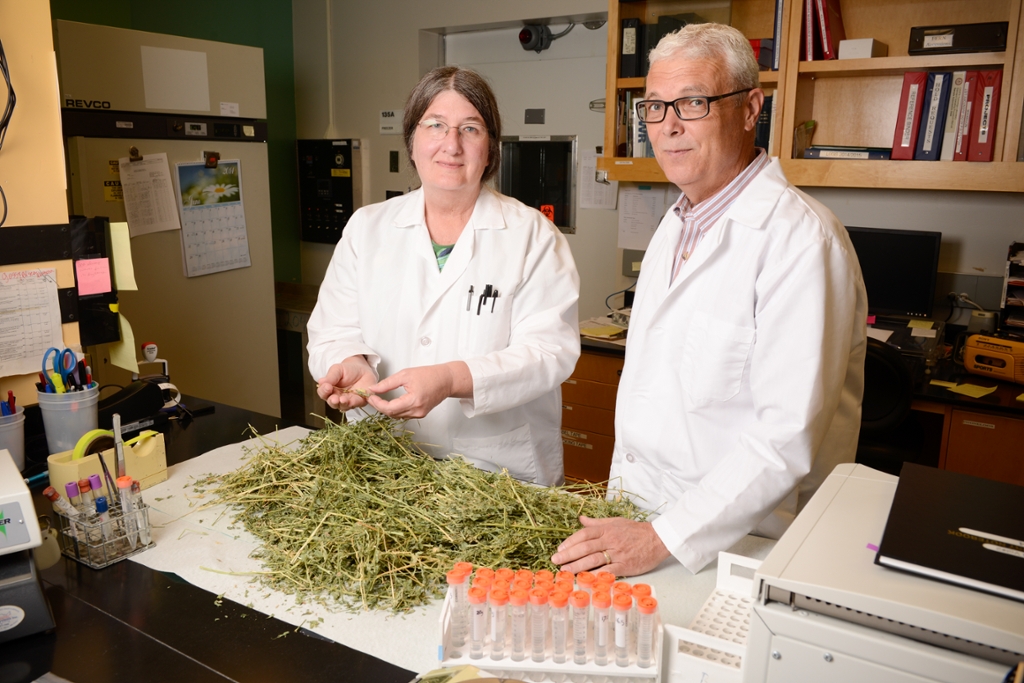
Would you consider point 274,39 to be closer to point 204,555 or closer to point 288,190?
point 288,190

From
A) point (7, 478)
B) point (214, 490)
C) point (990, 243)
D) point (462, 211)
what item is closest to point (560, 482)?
point (462, 211)

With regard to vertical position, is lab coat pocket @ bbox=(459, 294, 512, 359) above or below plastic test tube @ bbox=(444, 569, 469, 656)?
above

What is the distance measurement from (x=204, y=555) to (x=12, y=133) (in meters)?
1.11

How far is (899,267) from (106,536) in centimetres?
290

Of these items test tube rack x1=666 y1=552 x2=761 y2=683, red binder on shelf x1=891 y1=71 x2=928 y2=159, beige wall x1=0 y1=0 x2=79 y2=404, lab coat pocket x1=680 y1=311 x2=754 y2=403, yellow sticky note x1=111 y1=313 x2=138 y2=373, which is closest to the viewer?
test tube rack x1=666 y1=552 x2=761 y2=683

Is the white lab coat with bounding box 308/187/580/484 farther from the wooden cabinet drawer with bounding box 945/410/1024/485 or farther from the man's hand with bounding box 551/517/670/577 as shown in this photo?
the wooden cabinet drawer with bounding box 945/410/1024/485

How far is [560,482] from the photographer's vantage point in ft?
6.36

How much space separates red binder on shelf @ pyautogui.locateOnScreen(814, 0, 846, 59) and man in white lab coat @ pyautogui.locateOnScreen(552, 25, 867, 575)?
5.72 feet

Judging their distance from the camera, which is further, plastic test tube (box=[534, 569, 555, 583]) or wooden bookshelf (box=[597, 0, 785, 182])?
wooden bookshelf (box=[597, 0, 785, 182])

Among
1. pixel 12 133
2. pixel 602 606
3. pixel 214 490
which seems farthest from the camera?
pixel 12 133

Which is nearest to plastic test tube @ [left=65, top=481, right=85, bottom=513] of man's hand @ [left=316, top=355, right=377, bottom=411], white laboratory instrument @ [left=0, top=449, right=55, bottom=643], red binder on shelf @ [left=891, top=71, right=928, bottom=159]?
white laboratory instrument @ [left=0, top=449, right=55, bottom=643]

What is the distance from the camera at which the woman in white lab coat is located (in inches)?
67.9

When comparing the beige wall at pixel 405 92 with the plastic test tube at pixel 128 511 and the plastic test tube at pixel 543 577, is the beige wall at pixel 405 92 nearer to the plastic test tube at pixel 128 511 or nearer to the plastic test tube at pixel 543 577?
the plastic test tube at pixel 543 577

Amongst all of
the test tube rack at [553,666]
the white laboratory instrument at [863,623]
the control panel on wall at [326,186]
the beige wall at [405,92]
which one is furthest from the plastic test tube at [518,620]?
the control panel on wall at [326,186]
